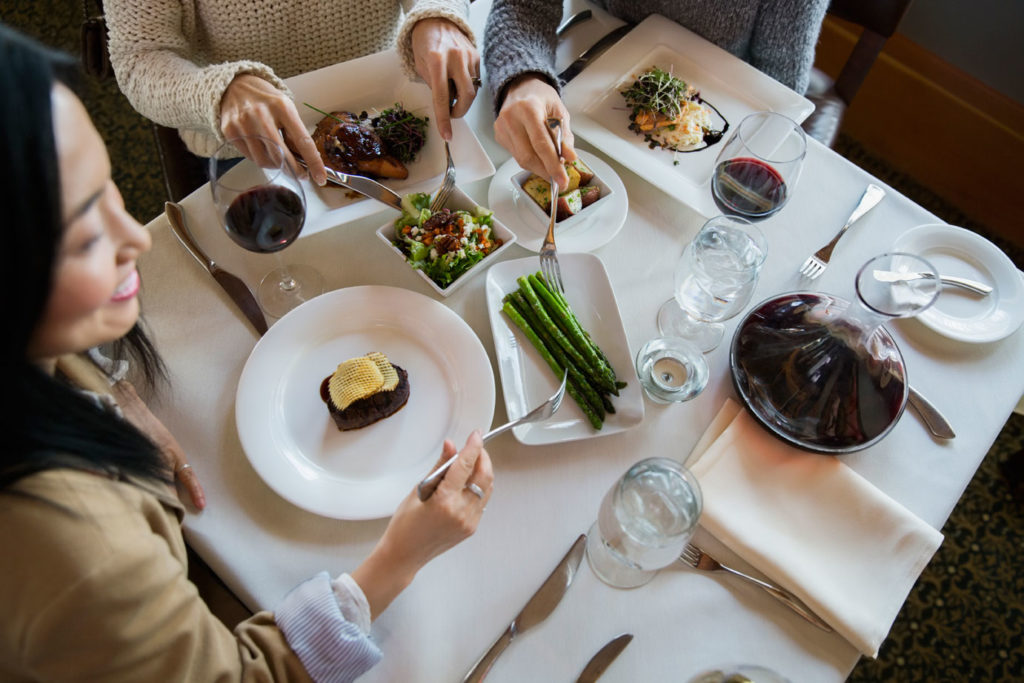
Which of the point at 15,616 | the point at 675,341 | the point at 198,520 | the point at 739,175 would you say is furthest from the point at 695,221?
the point at 15,616

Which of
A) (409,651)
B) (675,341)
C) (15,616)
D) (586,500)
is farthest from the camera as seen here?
(675,341)

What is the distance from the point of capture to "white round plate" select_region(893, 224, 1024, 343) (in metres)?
1.21

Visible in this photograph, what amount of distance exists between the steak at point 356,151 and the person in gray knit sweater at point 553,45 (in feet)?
0.76

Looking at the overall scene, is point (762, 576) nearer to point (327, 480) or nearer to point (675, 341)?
point (675, 341)

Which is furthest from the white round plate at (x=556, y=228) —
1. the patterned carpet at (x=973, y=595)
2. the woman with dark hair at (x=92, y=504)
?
the patterned carpet at (x=973, y=595)

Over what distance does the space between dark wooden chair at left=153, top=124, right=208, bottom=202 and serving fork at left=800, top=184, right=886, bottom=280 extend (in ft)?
4.72

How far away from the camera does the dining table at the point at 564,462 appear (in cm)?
94

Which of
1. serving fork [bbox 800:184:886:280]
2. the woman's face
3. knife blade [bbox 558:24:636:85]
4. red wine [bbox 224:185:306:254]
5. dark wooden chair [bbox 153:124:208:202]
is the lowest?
dark wooden chair [bbox 153:124:208:202]

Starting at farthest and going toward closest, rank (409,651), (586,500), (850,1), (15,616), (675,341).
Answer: (850,1)
(675,341)
(586,500)
(409,651)
(15,616)

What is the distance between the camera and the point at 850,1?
171cm

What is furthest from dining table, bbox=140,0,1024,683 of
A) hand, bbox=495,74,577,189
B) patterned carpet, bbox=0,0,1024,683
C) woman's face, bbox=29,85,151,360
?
patterned carpet, bbox=0,0,1024,683

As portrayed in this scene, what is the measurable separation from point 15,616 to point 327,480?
1.32ft

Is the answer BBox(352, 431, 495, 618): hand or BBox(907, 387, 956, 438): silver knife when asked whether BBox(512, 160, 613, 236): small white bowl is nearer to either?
BBox(352, 431, 495, 618): hand

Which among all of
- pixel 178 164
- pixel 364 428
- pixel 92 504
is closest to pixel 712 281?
pixel 364 428
